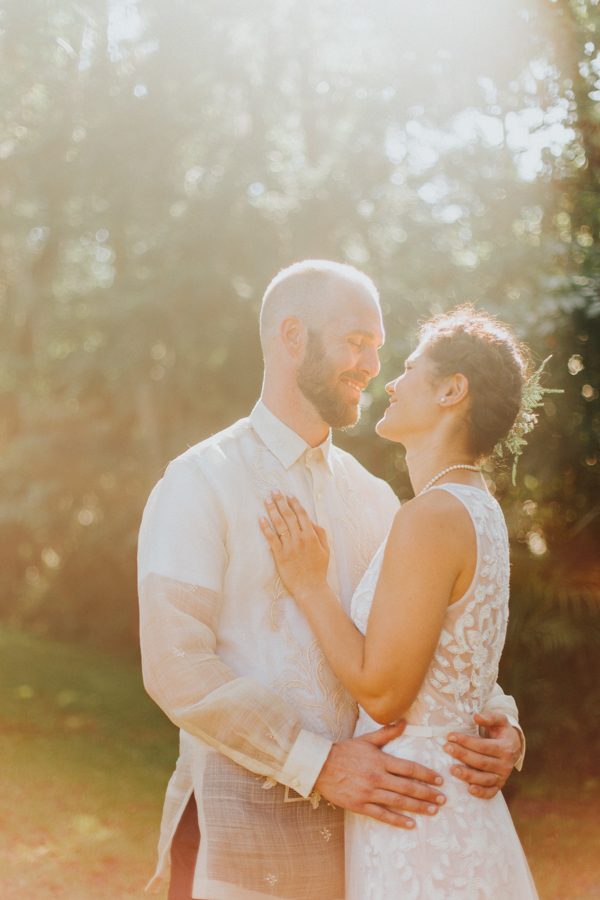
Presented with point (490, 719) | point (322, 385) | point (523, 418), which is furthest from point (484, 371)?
point (490, 719)

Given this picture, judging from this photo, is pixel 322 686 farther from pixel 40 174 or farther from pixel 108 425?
pixel 40 174

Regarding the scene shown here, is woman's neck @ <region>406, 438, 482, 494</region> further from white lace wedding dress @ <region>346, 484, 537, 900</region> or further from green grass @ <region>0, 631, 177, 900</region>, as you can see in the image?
green grass @ <region>0, 631, 177, 900</region>

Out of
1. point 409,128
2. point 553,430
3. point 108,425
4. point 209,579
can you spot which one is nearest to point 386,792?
point 209,579

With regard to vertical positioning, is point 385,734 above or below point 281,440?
below

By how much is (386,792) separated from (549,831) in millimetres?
5539

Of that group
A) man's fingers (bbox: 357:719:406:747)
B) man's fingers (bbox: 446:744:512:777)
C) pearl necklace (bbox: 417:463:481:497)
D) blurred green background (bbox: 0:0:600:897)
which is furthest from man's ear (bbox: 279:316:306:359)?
blurred green background (bbox: 0:0:600:897)

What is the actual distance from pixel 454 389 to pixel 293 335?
580 millimetres

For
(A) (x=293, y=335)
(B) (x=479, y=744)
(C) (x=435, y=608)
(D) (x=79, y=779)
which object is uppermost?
(A) (x=293, y=335)

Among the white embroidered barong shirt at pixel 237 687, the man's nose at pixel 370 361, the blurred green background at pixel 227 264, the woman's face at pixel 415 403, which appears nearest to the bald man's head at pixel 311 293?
the man's nose at pixel 370 361

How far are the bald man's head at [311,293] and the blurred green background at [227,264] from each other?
4.11 metres

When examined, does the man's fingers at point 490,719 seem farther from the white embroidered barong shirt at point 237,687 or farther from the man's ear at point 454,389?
the man's ear at point 454,389

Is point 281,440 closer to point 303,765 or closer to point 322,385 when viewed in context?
point 322,385

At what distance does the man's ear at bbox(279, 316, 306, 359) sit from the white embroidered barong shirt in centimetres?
37

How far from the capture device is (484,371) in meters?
2.72
